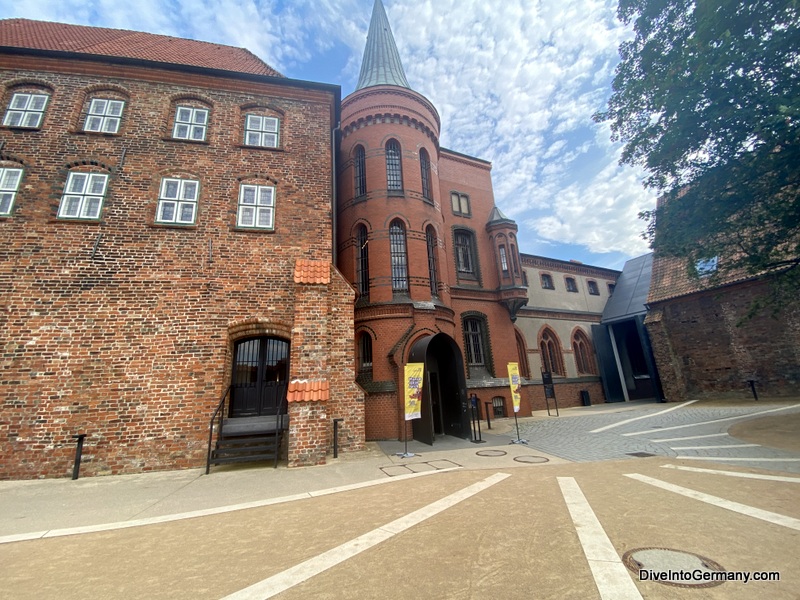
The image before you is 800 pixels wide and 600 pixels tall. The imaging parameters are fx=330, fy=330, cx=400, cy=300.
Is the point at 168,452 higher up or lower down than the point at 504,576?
higher up

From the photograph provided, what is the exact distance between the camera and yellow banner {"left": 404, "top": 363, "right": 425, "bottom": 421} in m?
9.12

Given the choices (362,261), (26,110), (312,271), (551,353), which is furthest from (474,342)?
(26,110)

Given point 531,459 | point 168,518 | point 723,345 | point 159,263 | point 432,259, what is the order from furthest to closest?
point 723,345 < point 432,259 < point 159,263 < point 531,459 < point 168,518

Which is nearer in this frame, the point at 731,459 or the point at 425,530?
the point at 425,530

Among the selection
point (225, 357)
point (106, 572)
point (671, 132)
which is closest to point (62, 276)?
point (225, 357)

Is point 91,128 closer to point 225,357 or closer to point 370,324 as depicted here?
point 225,357

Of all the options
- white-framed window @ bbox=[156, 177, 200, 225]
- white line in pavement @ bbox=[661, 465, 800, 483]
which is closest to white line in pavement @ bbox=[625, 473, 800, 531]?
white line in pavement @ bbox=[661, 465, 800, 483]

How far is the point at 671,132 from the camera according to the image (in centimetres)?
861

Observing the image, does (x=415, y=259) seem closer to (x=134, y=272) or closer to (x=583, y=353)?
(x=134, y=272)

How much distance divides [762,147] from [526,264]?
52.5 ft

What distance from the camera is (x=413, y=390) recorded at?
9273 mm

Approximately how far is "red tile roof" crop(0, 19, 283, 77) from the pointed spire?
5.15 m

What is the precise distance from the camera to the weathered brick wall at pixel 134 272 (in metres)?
7.84

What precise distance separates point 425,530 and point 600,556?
5.87 ft
